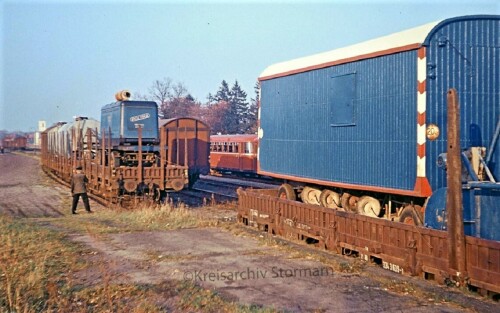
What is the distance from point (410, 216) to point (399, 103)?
7.18 feet

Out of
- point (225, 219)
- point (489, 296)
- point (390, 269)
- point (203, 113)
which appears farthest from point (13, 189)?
point (203, 113)

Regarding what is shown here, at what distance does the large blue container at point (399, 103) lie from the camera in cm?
1016

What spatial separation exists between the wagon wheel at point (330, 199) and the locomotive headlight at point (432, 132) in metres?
3.81

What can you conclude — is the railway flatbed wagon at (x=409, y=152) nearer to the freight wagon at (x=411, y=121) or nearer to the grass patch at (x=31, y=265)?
the freight wagon at (x=411, y=121)

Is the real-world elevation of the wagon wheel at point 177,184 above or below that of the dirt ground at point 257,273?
above

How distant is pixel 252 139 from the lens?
112 feet

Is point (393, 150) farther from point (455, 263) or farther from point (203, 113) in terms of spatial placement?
point (203, 113)

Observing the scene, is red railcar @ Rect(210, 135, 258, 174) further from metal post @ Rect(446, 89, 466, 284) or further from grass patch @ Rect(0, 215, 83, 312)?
metal post @ Rect(446, 89, 466, 284)

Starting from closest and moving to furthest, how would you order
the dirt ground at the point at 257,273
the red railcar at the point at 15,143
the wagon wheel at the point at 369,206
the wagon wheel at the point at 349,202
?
1. the dirt ground at the point at 257,273
2. the wagon wheel at the point at 369,206
3. the wagon wheel at the point at 349,202
4. the red railcar at the point at 15,143

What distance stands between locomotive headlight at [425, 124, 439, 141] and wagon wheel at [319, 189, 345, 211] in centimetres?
381

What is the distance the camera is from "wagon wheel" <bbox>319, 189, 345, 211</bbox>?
13523 millimetres

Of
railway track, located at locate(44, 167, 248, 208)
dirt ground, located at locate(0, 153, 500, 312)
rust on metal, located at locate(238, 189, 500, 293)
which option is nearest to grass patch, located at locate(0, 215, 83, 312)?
dirt ground, located at locate(0, 153, 500, 312)

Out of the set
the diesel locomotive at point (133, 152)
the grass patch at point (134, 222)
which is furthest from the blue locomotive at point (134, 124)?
the grass patch at point (134, 222)

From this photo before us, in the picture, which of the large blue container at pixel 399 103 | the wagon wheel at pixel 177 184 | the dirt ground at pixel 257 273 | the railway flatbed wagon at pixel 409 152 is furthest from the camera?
the wagon wheel at pixel 177 184
